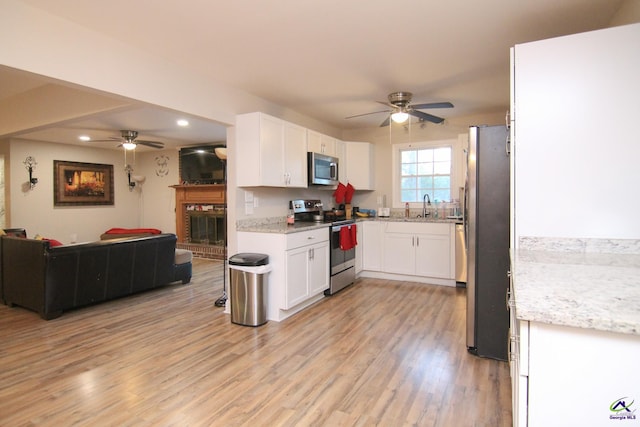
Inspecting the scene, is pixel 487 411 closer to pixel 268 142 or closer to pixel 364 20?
pixel 364 20

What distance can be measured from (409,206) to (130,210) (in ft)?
21.2

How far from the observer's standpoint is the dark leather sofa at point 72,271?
11.6ft

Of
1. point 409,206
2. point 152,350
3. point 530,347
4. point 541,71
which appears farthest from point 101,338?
point 409,206

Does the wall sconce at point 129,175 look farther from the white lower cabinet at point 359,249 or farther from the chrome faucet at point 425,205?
the chrome faucet at point 425,205

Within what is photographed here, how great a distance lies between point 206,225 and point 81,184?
2681 mm

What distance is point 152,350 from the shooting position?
2797 millimetres

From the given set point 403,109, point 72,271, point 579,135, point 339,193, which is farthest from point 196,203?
point 579,135

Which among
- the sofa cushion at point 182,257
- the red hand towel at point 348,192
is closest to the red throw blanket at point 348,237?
the red hand towel at point 348,192

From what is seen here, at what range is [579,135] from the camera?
5.71 feet

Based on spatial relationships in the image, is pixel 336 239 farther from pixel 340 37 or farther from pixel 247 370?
pixel 340 37

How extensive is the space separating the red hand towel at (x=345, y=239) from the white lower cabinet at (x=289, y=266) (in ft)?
1.70

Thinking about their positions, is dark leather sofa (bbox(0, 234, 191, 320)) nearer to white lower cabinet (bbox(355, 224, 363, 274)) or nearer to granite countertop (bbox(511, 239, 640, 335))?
white lower cabinet (bbox(355, 224, 363, 274))

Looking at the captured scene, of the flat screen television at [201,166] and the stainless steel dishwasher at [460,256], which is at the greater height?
the flat screen television at [201,166]

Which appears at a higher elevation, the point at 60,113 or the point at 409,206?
the point at 60,113
